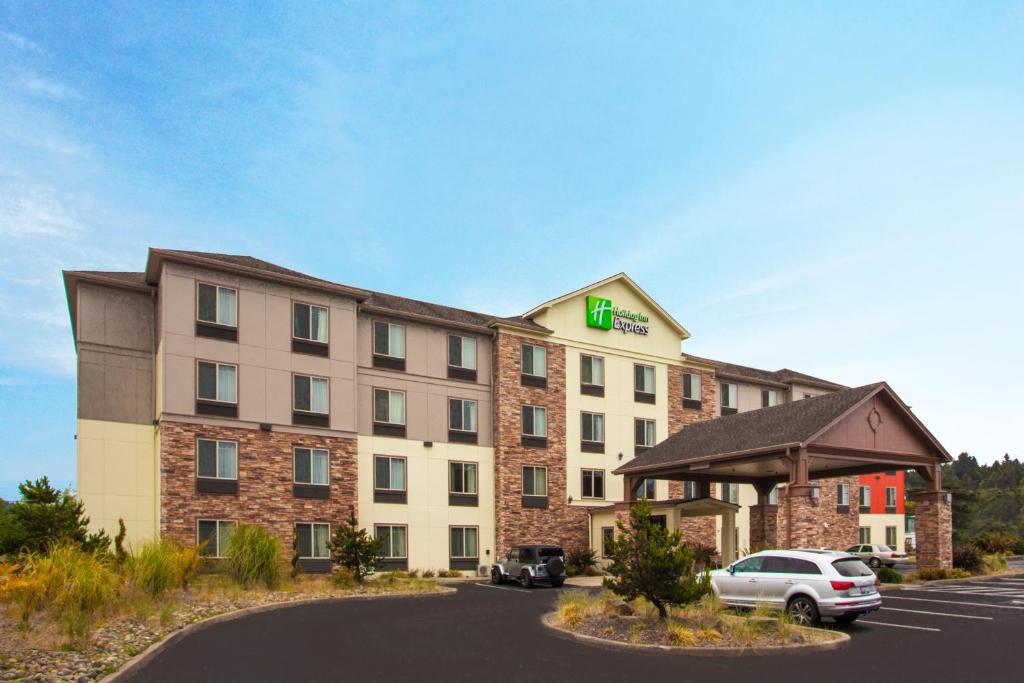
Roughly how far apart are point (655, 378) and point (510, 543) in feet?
39.4

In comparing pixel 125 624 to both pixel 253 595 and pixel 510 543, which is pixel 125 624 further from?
pixel 510 543

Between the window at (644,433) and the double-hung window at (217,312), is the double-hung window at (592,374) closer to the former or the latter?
the window at (644,433)

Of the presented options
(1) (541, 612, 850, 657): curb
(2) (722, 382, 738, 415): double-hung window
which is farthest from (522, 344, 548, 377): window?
(1) (541, 612, 850, 657): curb

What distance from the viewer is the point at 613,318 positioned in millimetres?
44469

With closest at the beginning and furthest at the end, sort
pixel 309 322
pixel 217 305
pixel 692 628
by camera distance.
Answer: pixel 692 628, pixel 217 305, pixel 309 322

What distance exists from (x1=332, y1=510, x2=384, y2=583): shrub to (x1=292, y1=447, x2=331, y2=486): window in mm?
3720

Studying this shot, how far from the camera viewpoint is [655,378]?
45750 millimetres

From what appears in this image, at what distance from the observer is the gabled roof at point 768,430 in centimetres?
2850

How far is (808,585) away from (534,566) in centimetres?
1645

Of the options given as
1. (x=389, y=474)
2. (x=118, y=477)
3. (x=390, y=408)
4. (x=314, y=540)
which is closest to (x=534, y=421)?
(x=390, y=408)

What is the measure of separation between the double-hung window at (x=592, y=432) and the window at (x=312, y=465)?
1297 centimetres

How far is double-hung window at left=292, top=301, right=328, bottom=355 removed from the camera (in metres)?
35.1

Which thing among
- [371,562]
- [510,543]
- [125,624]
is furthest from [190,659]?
[510,543]

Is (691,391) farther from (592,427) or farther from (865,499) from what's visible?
(865,499)
